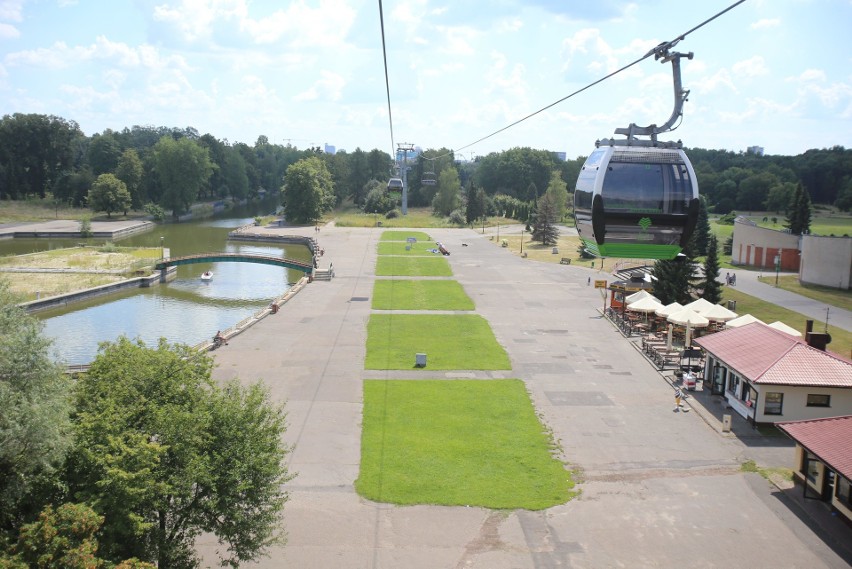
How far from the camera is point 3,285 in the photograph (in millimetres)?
14258

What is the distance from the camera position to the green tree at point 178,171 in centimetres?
10725

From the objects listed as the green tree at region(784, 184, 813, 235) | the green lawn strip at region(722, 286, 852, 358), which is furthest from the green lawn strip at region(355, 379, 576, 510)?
the green tree at region(784, 184, 813, 235)

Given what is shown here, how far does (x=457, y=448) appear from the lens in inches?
794

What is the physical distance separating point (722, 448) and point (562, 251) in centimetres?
5570

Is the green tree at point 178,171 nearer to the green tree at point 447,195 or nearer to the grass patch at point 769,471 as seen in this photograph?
the green tree at point 447,195

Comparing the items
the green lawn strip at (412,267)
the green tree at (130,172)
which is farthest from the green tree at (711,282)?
the green tree at (130,172)

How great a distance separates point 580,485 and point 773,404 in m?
8.81

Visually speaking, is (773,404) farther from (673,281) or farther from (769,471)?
(673,281)

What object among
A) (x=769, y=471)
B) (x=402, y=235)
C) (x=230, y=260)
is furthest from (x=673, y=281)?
(x=402, y=235)

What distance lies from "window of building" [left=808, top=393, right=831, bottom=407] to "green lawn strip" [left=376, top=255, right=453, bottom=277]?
117ft

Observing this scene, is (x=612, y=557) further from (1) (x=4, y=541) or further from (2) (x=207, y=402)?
(1) (x=4, y=541)

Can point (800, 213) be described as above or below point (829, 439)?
above

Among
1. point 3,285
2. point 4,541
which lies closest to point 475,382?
point 3,285

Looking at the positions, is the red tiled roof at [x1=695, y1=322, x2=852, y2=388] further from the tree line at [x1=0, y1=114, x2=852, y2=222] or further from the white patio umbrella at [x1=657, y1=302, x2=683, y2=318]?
the tree line at [x1=0, y1=114, x2=852, y2=222]
